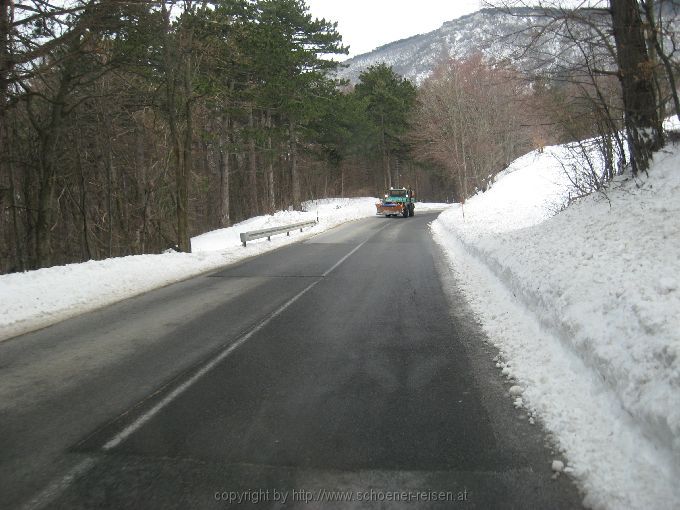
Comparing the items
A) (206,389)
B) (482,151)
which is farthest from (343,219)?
(206,389)

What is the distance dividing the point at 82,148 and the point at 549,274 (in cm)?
1816

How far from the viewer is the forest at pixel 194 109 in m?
10.6

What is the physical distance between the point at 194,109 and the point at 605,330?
2013cm

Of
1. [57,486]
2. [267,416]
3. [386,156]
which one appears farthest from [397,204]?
[57,486]

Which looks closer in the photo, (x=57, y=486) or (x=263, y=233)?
(x=57, y=486)

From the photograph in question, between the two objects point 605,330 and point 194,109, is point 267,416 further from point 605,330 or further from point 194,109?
point 194,109

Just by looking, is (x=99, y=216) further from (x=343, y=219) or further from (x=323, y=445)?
(x=323, y=445)

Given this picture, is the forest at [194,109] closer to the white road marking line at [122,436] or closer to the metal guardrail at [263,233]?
the metal guardrail at [263,233]

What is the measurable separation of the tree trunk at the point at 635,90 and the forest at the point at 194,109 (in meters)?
0.04

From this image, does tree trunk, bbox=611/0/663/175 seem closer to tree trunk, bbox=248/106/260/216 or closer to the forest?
the forest

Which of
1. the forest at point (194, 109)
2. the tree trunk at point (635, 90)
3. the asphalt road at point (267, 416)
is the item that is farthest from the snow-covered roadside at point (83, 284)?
the tree trunk at point (635, 90)

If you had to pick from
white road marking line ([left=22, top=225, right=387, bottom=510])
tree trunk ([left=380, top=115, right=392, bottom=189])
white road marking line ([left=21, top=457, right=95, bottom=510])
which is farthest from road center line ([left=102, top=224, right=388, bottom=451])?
tree trunk ([left=380, top=115, right=392, bottom=189])

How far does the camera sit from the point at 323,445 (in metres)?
3.69

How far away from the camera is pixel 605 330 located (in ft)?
15.4
